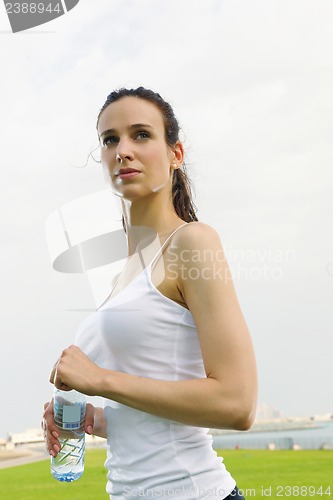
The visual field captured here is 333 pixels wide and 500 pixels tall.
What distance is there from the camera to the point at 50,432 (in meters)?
2.06

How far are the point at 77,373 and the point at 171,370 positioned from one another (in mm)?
247

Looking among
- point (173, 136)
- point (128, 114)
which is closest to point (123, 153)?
point (128, 114)

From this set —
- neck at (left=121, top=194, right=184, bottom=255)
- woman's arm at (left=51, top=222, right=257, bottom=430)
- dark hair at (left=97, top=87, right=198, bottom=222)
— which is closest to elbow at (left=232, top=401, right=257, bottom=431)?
woman's arm at (left=51, top=222, right=257, bottom=430)

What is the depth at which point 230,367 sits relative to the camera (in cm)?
167

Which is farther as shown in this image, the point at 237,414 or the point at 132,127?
the point at 132,127

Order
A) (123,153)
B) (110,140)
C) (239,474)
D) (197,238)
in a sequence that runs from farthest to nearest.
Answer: (239,474) < (110,140) < (123,153) < (197,238)

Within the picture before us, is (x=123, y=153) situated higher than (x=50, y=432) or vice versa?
(x=123, y=153)

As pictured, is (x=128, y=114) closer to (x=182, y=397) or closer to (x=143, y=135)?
(x=143, y=135)

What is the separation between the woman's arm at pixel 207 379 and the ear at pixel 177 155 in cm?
60

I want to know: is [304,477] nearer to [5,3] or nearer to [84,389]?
[5,3]

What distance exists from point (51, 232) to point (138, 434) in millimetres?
1163

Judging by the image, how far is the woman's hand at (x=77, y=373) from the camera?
1.68 metres

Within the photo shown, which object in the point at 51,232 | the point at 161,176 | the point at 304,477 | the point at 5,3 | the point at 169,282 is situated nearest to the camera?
the point at 169,282

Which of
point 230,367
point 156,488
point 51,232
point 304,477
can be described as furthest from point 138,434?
point 304,477
